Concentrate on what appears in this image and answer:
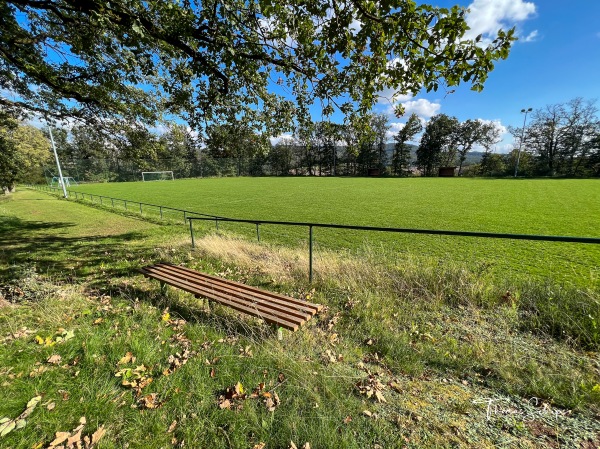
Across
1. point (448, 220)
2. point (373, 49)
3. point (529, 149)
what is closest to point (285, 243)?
point (373, 49)

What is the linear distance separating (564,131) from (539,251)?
224ft

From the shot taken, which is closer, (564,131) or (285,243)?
(285,243)

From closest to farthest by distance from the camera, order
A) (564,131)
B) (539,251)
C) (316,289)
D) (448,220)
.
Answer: (316,289), (539,251), (448,220), (564,131)

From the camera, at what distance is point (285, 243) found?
32.5 ft

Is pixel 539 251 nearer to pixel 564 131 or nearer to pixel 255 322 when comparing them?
pixel 255 322

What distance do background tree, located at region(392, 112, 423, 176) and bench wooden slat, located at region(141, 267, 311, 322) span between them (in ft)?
236

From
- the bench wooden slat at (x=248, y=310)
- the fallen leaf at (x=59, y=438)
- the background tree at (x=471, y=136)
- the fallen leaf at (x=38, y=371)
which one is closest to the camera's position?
the fallen leaf at (x=59, y=438)

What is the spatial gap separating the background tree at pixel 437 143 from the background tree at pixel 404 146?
2997 millimetres

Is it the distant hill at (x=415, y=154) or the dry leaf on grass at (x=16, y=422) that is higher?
the distant hill at (x=415, y=154)

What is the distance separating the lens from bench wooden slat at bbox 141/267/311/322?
9.61ft

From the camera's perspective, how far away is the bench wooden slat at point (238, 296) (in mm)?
2930

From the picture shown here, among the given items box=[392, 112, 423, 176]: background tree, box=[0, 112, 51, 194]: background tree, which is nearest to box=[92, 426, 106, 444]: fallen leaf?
box=[0, 112, 51, 194]: background tree

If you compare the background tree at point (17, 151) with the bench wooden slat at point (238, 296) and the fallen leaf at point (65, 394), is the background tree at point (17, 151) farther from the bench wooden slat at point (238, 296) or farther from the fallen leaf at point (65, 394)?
the fallen leaf at point (65, 394)

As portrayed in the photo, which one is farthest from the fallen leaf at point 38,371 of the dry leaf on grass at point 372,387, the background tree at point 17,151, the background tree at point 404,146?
the background tree at point 404,146
